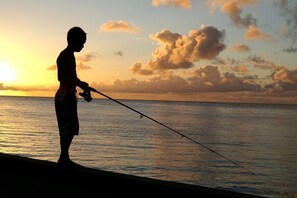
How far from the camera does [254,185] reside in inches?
560

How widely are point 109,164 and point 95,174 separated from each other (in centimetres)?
1358

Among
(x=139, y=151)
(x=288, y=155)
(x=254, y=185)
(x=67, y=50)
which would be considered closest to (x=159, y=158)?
(x=139, y=151)

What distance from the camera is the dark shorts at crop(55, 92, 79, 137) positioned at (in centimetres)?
473

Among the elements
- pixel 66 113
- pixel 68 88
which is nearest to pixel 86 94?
pixel 68 88

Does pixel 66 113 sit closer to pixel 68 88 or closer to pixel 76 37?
pixel 68 88

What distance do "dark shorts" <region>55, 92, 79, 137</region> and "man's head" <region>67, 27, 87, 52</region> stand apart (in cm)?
66

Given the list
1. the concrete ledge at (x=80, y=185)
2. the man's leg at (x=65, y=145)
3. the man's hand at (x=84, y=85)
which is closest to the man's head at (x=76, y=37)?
the man's hand at (x=84, y=85)

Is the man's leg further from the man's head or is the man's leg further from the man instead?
the man's head

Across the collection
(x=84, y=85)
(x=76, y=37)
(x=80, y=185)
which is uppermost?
(x=76, y=37)

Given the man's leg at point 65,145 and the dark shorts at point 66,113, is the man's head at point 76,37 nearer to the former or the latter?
the dark shorts at point 66,113

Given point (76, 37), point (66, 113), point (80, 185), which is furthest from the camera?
point (76, 37)

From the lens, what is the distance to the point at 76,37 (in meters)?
4.84

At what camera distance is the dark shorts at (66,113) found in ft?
15.5

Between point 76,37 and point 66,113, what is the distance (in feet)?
3.22
